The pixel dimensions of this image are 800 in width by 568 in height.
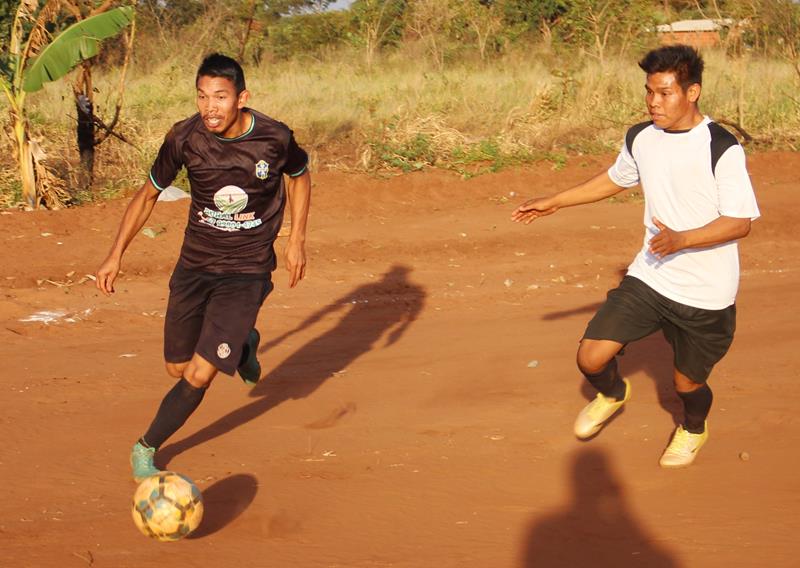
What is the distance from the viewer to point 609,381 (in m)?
5.73

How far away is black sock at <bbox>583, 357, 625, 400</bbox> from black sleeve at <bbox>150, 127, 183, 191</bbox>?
2.35 meters

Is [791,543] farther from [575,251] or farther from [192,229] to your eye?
[575,251]

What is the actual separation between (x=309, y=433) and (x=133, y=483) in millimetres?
1139

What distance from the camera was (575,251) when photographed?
37.2 ft

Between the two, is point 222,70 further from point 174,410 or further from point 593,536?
point 593,536

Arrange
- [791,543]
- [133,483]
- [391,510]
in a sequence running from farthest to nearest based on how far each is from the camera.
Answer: [133,483]
[391,510]
[791,543]

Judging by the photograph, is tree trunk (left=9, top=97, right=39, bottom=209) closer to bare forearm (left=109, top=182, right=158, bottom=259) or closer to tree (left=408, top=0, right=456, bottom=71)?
bare forearm (left=109, top=182, right=158, bottom=259)

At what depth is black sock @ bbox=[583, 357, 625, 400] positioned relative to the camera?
5.63 m

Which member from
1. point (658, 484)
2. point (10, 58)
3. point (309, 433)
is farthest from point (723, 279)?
point (10, 58)

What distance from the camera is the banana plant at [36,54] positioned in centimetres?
1117

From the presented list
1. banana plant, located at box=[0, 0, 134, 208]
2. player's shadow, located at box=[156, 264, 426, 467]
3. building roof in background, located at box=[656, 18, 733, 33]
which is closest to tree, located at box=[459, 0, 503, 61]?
building roof in background, located at box=[656, 18, 733, 33]

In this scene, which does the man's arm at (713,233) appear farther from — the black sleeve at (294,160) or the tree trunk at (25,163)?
the tree trunk at (25,163)

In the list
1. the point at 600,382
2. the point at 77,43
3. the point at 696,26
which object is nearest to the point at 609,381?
the point at 600,382

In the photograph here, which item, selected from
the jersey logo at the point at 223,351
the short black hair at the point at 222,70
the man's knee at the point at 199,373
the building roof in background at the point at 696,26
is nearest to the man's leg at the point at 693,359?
the jersey logo at the point at 223,351
